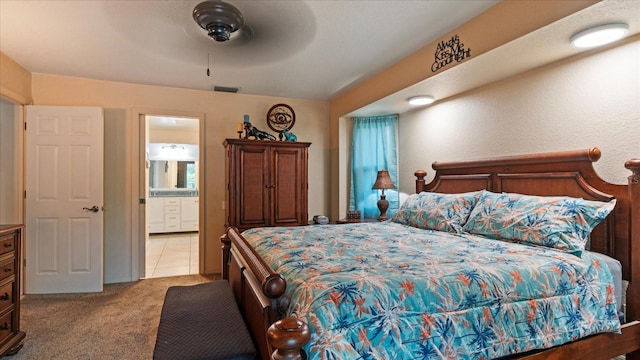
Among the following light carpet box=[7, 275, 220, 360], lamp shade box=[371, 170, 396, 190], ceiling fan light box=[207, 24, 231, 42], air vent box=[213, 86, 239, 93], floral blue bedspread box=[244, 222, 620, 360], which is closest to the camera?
floral blue bedspread box=[244, 222, 620, 360]

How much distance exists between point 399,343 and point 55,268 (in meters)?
4.07

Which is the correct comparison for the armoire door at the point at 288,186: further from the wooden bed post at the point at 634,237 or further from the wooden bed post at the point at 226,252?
the wooden bed post at the point at 634,237

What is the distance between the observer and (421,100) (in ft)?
11.7

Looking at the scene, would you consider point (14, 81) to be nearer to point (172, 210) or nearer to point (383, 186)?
point (383, 186)

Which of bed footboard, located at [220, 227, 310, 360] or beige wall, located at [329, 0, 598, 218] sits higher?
beige wall, located at [329, 0, 598, 218]

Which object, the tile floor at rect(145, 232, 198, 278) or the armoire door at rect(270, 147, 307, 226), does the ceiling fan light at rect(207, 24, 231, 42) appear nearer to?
the armoire door at rect(270, 147, 307, 226)

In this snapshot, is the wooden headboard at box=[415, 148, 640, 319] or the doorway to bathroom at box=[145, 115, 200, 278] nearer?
the wooden headboard at box=[415, 148, 640, 319]

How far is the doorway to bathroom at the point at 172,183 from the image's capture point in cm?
727

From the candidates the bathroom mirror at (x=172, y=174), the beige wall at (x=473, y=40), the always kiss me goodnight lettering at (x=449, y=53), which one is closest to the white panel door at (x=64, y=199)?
the beige wall at (x=473, y=40)

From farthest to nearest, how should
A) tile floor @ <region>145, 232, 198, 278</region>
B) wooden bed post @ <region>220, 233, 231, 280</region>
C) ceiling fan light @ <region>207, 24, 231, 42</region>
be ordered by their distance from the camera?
1. tile floor @ <region>145, 232, 198, 278</region>
2. wooden bed post @ <region>220, 233, 231, 280</region>
3. ceiling fan light @ <region>207, 24, 231, 42</region>

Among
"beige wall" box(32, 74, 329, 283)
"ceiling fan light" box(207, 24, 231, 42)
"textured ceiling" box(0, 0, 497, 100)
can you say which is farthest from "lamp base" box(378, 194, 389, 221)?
"ceiling fan light" box(207, 24, 231, 42)

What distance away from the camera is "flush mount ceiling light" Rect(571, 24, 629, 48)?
190cm

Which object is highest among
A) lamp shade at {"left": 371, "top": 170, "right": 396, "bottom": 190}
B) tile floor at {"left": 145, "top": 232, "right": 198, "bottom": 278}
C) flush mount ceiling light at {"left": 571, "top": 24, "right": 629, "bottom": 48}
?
flush mount ceiling light at {"left": 571, "top": 24, "right": 629, "bottom": 48}

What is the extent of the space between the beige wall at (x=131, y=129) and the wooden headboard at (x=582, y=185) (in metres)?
3.00
